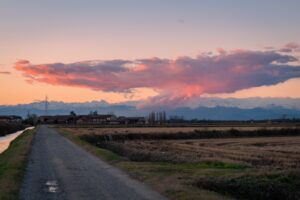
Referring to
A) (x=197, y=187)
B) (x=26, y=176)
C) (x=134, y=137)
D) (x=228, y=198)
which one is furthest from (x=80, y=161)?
(x=134, y=137)

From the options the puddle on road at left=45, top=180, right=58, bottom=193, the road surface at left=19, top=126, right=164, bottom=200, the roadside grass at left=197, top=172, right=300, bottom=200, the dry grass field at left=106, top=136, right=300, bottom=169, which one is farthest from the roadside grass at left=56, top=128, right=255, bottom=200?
the dry grass field at left=106, top=136, right=300, bottom=169

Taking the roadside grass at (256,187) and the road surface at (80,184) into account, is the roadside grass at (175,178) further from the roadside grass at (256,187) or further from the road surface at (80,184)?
the roadside grass at (256,187)

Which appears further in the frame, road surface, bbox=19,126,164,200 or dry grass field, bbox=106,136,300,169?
dry grass field, bbox=106,136,300,169

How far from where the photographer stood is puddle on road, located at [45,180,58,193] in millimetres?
17609

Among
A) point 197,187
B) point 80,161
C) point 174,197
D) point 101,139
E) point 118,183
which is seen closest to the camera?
point 174,197

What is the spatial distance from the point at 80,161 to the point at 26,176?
25.9 feet

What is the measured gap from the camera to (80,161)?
30.1 meters

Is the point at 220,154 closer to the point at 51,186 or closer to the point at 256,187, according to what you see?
the point at 256,187

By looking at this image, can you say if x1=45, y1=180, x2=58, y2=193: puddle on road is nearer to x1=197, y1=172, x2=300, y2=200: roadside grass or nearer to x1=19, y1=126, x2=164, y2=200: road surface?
x1=19, y1=126, x2=164, y2=200: road surface

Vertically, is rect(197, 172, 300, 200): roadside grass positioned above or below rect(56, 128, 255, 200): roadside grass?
below

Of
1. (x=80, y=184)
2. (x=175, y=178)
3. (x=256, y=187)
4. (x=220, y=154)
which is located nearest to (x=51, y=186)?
(x=80, y=184)

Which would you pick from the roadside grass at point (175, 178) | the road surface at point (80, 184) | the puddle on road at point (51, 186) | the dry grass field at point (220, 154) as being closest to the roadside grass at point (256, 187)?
the roadside grass at point (175, 178)

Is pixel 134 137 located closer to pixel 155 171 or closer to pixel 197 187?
pixel 155 171

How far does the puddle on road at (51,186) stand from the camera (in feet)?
57.8
